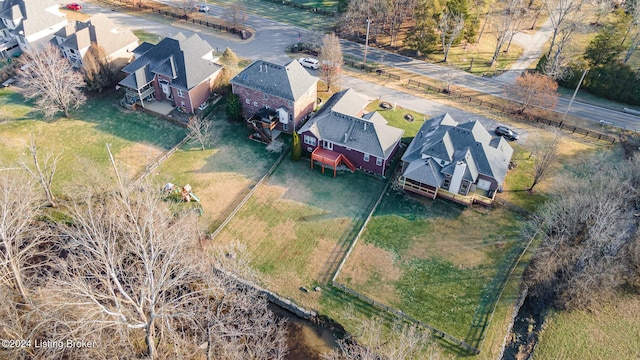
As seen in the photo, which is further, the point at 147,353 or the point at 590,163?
the point at 590,163

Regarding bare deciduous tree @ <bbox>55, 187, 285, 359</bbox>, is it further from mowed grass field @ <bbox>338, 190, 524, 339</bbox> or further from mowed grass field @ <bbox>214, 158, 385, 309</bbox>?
mowed grass field @ <bbox>338, 190, 524, 339</bbox>

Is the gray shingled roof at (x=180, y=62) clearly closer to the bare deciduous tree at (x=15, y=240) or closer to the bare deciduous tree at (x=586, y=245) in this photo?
the bare deciduous tree at (x=15, y=240)

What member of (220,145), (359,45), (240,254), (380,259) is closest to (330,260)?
(380,259)

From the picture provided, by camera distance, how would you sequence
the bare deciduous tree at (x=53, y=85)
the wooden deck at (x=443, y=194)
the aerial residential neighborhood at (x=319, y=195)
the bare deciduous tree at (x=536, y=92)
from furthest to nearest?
the bare deciduous tree at (x=536, y=92)
the bare deciduous tree at (x=53, y=85)
the wooden deck at (x=443, y=194)
the aerial residential neighborhood at (x=319, y=195)

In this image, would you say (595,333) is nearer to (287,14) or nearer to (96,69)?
(96,69)

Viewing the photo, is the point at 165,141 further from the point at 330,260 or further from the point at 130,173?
the point at 330,260

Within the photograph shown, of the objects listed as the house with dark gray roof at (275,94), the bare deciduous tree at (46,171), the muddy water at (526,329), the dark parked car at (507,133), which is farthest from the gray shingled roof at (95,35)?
the muddy water at (526,329)
